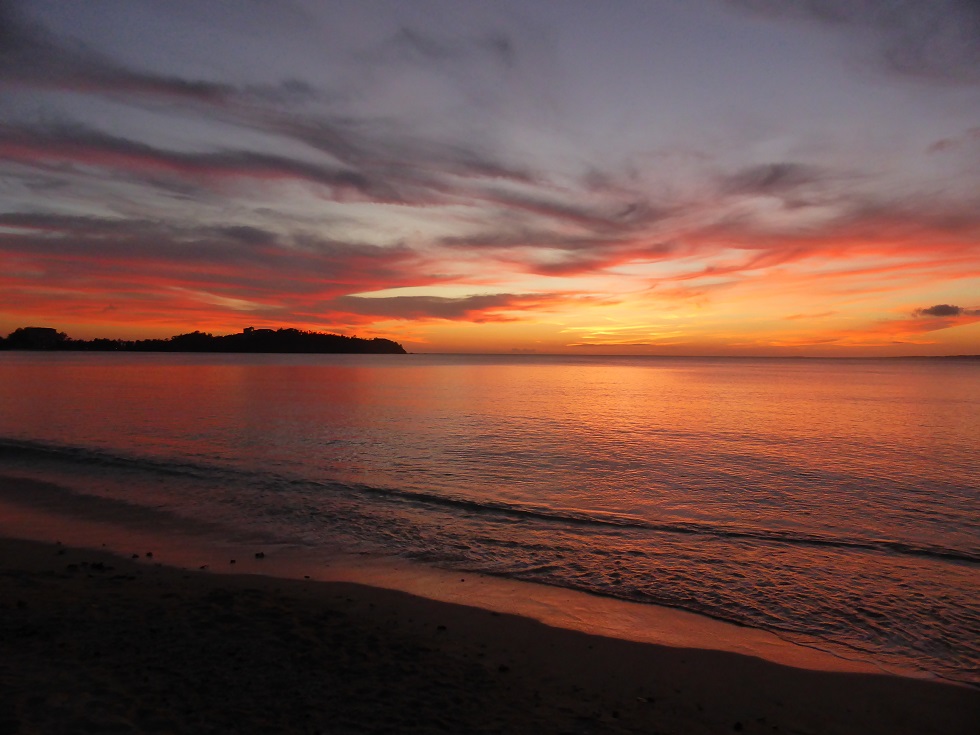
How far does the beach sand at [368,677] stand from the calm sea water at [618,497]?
80.5 inches

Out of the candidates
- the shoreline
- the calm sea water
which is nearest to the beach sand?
the shoreline

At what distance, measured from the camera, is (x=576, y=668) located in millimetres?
7492

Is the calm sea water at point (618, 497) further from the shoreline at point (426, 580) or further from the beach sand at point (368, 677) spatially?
the beach sand at point (368, 677)

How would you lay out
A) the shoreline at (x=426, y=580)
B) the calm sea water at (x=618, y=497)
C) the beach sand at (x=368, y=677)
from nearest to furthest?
the beach sand at (x=368, y=677), the shoreline at (x=426, y=580), the calm sea water at (x=618, y=497)

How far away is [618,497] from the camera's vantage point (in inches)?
714

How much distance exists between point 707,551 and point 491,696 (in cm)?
823

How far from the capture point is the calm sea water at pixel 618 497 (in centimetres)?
1047

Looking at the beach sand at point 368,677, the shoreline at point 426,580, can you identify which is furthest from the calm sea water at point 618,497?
the beach sand at point 368,677

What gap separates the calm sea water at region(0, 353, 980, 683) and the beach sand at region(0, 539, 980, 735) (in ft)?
6.70

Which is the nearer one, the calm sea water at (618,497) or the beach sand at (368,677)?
the beach sand at (368,677)

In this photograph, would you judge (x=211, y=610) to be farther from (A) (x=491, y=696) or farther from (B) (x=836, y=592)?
(B) (x=836, y=592)

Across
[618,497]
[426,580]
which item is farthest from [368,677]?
[618,497]

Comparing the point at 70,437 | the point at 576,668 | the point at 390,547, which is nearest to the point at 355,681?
the point at 576,668

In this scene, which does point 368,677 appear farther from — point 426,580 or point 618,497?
point 618,497
